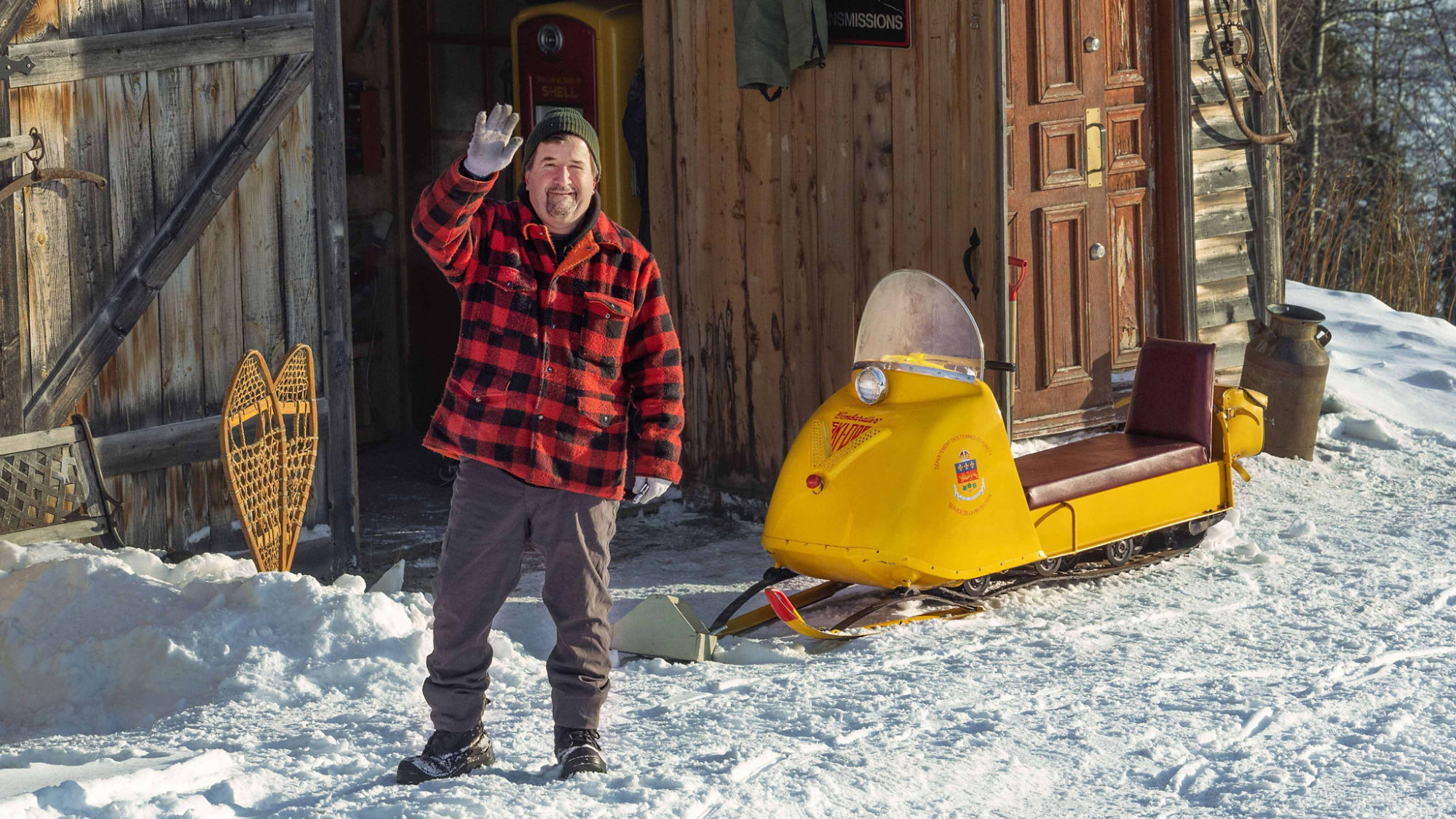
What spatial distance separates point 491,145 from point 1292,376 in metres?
5.24

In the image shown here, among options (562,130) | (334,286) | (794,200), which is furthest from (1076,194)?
(562,130)

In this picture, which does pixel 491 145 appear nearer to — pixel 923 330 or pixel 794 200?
pixel 923 330

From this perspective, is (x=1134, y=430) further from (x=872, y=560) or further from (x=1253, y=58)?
(x=1253, y=58)

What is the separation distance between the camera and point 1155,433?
20.0 feet

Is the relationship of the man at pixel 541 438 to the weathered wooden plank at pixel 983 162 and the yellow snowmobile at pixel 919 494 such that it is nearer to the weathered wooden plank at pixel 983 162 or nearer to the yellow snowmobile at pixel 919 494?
the yellow snowmobile at pixel 919 494

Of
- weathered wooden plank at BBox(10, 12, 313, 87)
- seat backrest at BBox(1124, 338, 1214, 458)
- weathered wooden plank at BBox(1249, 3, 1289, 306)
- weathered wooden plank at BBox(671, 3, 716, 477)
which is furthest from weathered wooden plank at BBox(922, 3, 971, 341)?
weathered wooden plank at BBox(1249, 3, 1289, 306)

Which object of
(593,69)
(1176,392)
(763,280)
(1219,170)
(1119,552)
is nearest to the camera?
(1119,552)

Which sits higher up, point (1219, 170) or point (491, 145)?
point (1219, 170)

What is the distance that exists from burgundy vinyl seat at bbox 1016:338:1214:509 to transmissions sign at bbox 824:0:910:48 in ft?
5.00

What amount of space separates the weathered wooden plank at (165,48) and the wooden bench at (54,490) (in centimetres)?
113

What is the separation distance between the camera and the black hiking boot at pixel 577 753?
373 cm

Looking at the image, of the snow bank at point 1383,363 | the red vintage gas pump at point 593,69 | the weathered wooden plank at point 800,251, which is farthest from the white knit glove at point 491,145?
the snow bank at point 1383,363

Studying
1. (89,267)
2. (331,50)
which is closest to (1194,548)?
(331,50)

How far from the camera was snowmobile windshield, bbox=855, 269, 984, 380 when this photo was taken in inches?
207
